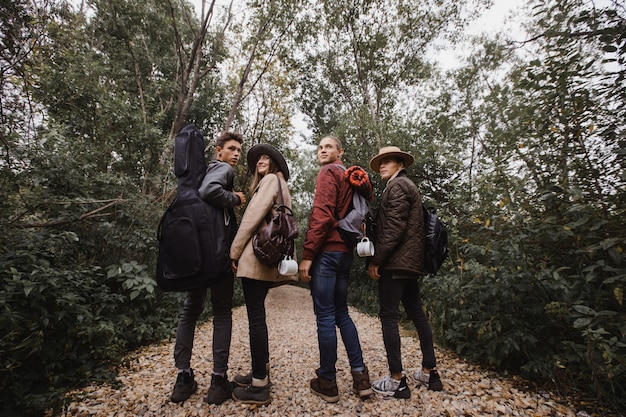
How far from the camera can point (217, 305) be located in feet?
7.49

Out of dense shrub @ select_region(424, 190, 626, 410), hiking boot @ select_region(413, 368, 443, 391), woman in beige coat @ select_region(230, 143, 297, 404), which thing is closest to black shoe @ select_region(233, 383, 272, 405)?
woman in beige coat @ select_region(230, 143, 297, 404)

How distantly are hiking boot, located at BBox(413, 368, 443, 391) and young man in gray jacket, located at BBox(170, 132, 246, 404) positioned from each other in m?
1.78

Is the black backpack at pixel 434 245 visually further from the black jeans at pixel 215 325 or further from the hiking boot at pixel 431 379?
the black jeans at pixel 215 325

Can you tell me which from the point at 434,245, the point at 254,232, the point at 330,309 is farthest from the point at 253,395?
the point at 434,245

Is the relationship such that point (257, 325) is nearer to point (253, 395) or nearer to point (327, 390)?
point (253, 395)

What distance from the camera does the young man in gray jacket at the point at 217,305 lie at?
219cm

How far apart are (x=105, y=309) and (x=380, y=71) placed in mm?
10890

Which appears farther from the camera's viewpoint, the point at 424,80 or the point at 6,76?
the point at 424,80

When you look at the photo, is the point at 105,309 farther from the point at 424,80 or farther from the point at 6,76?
the point at 424,80

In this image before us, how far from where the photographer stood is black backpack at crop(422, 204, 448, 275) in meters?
2.49

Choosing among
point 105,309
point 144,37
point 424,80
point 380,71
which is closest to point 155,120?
point 105,309

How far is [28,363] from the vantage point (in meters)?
2.33

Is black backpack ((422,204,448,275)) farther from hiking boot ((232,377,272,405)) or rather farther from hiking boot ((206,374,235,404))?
hiking boot ((206,374,235,404))

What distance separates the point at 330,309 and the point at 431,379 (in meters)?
1.21
